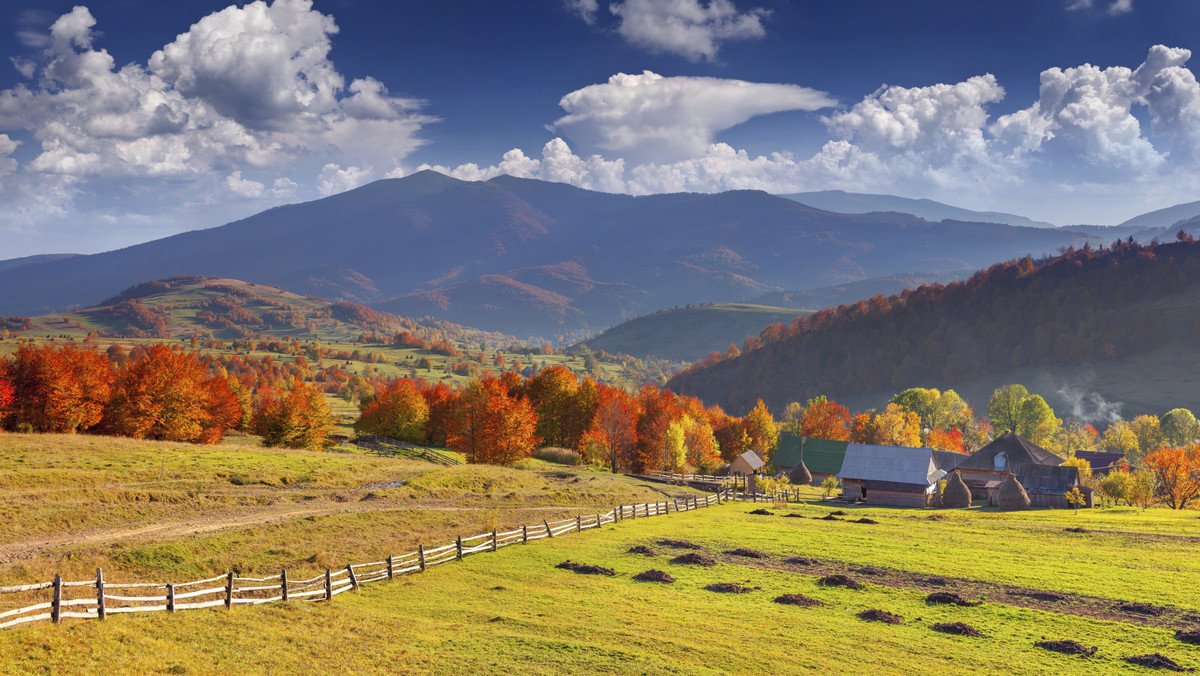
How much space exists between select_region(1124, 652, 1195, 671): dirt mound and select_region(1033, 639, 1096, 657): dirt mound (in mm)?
1029

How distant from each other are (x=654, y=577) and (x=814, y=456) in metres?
76.4

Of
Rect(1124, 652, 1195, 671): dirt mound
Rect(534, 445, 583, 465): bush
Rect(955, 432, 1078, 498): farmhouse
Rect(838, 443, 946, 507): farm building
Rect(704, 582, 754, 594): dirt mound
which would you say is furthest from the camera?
Rect(534, 445, 583, 465): bush

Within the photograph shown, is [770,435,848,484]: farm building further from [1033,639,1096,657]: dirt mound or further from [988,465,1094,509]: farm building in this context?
[1033,639,1096,657]: dirt mound

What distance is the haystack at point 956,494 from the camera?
75.8 metres

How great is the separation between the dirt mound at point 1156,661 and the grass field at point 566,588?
1.48 ft

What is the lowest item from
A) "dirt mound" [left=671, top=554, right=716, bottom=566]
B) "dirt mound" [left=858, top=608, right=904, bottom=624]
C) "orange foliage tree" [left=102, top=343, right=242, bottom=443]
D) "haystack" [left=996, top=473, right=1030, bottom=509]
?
"haystack" [left=996, top=473, right=1030, bottom=509]

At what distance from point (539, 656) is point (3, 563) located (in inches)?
867

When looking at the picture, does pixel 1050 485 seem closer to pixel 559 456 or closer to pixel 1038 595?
pixel 1038 595

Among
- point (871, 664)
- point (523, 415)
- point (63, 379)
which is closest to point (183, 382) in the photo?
point (63, 379)

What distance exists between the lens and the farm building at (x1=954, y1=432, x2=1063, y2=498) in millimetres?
81250

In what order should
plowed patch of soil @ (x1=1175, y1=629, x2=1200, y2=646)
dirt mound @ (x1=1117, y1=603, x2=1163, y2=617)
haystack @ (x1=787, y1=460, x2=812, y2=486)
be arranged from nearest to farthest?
plowed patch of soil @ (x1=1175, y1=629, x2=1200, y2=646) → dirt mound @ (x1=1117, y1=603, x2=1163, y2=617) → haystack @ (x1=787, y1=460, x2=812, y2=486)

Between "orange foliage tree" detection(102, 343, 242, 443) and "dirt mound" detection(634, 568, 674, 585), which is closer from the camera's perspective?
"dirt mound" detection(634, 568, 674, 585)

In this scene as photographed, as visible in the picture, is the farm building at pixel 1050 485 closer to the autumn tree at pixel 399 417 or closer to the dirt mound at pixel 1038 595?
the dirt mound at pixel 1038 595

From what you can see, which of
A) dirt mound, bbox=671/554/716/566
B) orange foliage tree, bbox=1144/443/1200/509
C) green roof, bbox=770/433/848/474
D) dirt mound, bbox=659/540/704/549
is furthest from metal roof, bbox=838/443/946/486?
dirt mound, bbox=671/554/716/566
